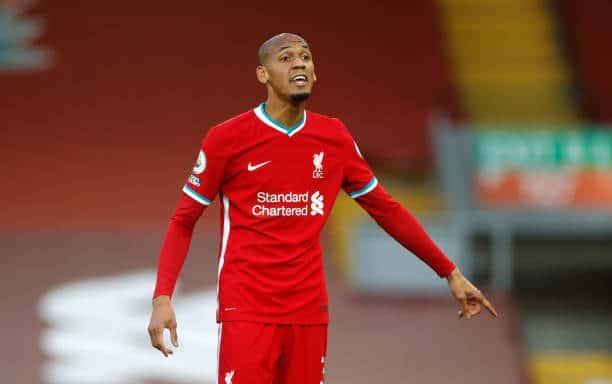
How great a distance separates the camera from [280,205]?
3.58 metres

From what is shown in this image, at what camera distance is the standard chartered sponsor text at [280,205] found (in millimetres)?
3574

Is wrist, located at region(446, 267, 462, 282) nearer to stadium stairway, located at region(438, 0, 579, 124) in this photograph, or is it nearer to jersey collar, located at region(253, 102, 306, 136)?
jersey collar, located at region(253, 102, 306, 136)

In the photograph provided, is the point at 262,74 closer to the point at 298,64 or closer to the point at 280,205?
the point at 298,64

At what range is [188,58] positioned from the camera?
1218 centimetres

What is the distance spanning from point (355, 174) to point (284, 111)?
33 cm

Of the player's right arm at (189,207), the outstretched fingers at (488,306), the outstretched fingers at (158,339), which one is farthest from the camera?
the outstretched fingers at (488,306)

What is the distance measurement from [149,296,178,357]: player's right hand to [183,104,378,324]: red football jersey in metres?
0.17

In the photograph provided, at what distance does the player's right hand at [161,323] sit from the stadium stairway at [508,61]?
8552 millimetres

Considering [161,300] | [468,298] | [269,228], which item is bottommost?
[161,300]

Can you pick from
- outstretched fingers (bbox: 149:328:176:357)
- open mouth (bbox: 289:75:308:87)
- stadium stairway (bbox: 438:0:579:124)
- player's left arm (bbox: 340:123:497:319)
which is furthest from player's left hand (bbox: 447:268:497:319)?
stadium stairway (bbox: 438:0:579:124)

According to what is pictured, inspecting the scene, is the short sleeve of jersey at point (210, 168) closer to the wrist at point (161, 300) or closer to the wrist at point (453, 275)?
the wrist at point (161, 300)

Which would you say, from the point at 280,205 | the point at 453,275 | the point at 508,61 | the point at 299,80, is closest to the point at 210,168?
the point at 280,205

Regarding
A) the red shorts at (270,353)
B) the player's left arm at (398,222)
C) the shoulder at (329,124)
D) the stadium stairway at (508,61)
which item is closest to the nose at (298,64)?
the shoulder at (329,124)

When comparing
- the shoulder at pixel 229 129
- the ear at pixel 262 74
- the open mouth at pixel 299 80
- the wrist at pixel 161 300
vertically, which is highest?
the ear at pixel 262 74
